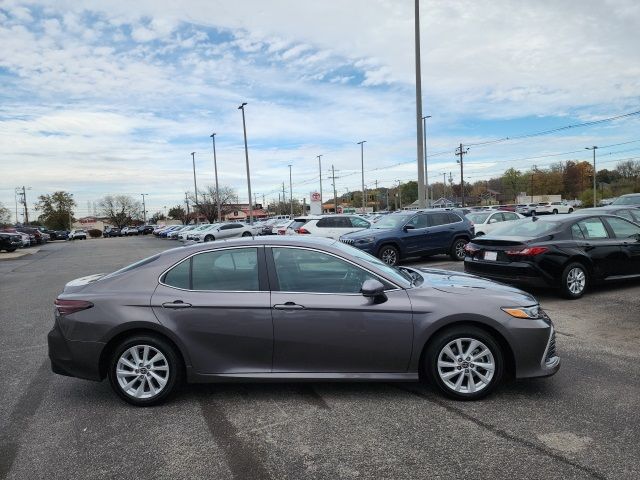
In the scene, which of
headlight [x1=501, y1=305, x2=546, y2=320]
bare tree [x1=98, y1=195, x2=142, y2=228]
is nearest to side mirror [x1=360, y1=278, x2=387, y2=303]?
headlight [x1=501, y1=305, x2=546, y2=320]

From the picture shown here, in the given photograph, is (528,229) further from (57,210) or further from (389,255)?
(57,210)

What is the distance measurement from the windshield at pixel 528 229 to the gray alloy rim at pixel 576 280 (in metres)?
Answer: 0.78

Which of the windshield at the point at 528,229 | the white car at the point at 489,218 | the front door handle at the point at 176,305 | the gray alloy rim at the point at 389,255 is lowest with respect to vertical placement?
the gray alloy rim at the point at 389,255

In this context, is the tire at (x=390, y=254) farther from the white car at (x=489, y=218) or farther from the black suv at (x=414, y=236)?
the white car at (x=489, y=218)

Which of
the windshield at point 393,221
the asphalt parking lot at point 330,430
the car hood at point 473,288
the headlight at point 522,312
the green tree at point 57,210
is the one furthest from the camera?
the green tree at point 57,210

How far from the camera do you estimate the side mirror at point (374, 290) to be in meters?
4.02

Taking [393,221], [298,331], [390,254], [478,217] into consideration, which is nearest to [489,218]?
[478,217]

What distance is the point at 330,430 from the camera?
3.66 m

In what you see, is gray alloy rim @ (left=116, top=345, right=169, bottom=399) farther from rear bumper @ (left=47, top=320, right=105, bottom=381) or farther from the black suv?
the black suv

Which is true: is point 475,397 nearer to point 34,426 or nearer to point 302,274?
point 302,274

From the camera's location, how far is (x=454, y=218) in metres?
14.4

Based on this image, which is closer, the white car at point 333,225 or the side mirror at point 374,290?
the side mirror at point 374,290

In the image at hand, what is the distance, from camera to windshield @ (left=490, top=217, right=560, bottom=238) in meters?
8.41

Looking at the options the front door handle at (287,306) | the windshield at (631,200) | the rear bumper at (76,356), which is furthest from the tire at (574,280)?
the windshield at (631,200)
